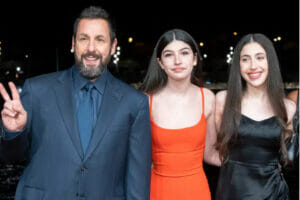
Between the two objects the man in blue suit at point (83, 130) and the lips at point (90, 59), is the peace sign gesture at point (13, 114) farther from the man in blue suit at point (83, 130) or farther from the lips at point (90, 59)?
the lips at point (90, 59)

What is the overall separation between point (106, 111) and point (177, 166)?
85 centimetres

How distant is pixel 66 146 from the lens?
1.70m

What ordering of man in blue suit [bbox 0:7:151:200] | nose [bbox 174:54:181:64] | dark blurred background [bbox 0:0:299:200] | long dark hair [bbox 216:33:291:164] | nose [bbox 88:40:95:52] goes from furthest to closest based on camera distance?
dark blurred background [bbox 0:0:299:200] < long dark hair [bbox 216:33:291:164] < nose [bbox 174:54:181:64] < nose [bbox 88:40:95:52] < man in blue suit [bbox 0:7:151:200]

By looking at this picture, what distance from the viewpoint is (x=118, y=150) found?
5.91 feet

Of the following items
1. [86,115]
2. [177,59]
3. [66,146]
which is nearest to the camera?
[66,146]

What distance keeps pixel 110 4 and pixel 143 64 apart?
43.3ft

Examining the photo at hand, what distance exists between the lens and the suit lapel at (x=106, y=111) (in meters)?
1.72

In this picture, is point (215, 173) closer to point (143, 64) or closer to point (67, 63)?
point (67, 63)

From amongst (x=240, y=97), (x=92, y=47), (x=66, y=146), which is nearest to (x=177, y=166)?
(x=240, y=97)

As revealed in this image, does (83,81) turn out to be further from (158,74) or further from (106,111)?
(158,74)

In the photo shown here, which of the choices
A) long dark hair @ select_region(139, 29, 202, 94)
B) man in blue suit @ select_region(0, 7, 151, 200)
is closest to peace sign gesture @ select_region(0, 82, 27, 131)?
man in blue suit @ select_region(0, 7, 151, 200)

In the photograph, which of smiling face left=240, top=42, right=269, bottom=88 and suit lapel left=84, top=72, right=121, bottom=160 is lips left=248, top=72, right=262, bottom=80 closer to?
smiling face left=240, top=42, right=269, bottom=88

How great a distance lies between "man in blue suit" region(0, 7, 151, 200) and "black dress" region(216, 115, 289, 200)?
2.69ft

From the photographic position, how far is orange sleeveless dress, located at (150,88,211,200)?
2385mm
